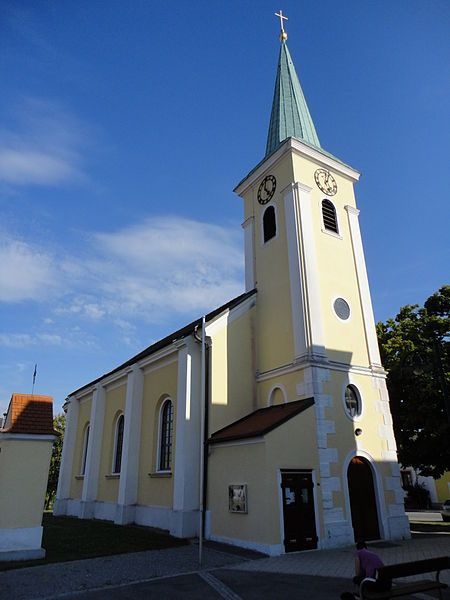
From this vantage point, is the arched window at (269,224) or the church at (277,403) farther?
the arched window at (269,224)

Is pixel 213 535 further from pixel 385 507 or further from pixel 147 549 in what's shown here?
pixel 385 507

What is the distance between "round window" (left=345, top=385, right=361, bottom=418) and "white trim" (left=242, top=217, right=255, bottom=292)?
6.32 meters

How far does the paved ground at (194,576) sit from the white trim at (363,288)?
7.08 m

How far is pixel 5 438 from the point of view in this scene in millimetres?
11469

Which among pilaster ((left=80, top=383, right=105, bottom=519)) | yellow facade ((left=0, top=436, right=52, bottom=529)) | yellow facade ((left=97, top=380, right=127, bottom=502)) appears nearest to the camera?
yellow facade ((left=0, top=436, right=52, bottom=529))

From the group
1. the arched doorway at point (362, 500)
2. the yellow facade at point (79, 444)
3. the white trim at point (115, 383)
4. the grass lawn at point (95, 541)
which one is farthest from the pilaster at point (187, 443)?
the yellow facade at point (79, 444)

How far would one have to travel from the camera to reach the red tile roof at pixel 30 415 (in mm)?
11742

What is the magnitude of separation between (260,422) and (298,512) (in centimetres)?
293

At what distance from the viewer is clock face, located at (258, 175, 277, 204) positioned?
20031 millimetres

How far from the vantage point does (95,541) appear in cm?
→ 1389

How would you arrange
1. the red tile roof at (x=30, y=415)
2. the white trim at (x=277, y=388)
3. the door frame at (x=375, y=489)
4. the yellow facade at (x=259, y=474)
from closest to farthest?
the red tile roof at (x=30, y=415)
the yellow facade at (x=259, y=474)
the door frame at (x=375, y=489)
the white trim at (x=277, y=388)

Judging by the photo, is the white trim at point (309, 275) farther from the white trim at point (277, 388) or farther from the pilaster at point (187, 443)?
the pilaster at point (187, 443)

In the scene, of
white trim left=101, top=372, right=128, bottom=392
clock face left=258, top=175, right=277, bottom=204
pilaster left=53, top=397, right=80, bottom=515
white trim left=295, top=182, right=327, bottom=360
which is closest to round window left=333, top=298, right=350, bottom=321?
white trim left=295, top=182, right=327, bottom=360

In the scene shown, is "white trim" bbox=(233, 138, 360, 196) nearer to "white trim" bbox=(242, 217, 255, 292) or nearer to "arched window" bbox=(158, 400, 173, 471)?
"white trim" bbox=(242, 217, 255, 292)
